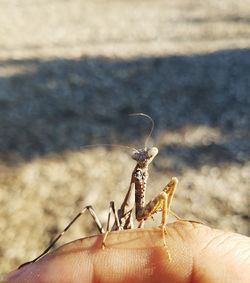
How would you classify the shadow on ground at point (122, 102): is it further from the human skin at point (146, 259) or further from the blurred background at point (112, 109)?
the human skin at point (146, 259)

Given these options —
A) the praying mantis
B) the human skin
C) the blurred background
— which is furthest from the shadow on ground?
the human skin

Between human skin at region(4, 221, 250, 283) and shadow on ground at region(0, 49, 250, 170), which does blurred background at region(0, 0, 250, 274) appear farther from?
human skin at region(4, 221, 250, 283)

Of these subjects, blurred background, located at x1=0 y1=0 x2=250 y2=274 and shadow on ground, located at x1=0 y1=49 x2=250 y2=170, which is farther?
shadow on ground, located at x1=0 y1=49 x2=250 y2=170

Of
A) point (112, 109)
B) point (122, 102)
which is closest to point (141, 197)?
point (112, 109)

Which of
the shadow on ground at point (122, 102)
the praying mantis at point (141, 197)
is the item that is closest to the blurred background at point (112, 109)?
the shadow on ground at point (122, 102)

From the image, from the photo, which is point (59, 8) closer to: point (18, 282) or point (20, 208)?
point (20, 208)

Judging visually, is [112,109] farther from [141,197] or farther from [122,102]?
[141,197]
